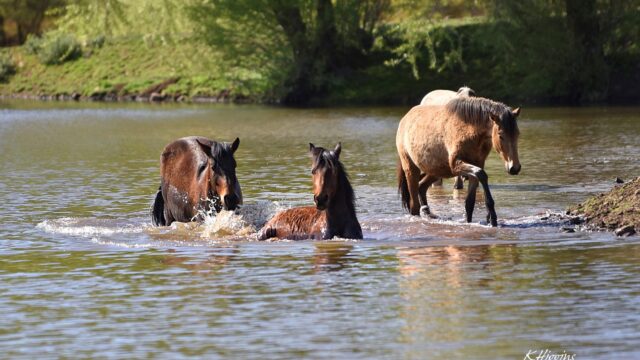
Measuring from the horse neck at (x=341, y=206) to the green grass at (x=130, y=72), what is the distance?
1240 inches

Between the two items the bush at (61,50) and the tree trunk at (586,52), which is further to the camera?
the bush at (61,50)

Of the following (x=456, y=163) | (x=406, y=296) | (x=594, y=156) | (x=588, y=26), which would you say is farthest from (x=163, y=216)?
(x=588, y=26)

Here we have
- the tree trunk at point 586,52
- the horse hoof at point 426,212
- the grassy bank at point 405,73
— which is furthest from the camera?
the grassy bank at point 405,73

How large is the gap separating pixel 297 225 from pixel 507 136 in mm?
2503

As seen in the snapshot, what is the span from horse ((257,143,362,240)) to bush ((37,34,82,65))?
45.5 meters

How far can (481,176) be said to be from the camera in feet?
46.3

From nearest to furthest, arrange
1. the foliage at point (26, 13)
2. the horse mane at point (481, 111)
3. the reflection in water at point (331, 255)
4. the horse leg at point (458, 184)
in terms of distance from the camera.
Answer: the reflection in water at point (331, 255)
the horse mane at point (481, 111)
the horse leg at point (458, 184)
the foliage at point (26, 13)

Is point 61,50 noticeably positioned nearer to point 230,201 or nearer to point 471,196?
point 471,196

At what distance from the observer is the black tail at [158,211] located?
49.5 feet

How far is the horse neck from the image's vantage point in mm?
12656

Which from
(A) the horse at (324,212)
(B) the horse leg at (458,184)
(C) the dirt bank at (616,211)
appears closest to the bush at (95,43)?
(B) the horse leg at (458,184)

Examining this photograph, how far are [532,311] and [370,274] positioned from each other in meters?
2.19

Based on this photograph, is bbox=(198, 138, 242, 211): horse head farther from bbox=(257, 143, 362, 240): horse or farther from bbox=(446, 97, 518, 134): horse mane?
bbox=(446, 97, 518, 134): horse mane

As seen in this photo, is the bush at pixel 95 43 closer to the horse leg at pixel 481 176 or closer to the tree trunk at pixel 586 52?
the tree trunk at pixel 586 52
